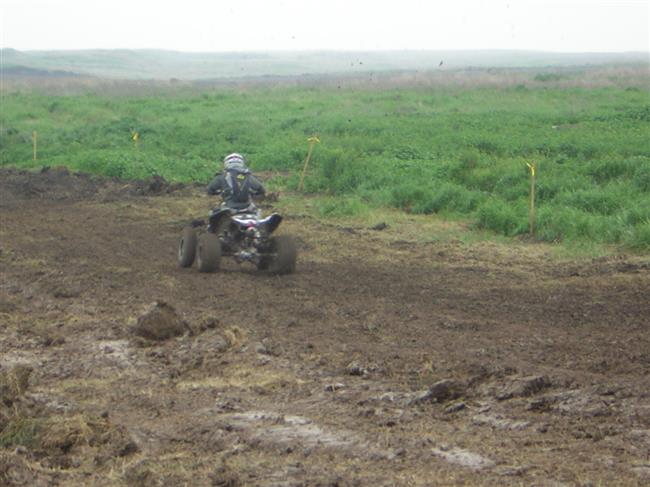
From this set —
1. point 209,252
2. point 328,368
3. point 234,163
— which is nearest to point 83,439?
point 328,368

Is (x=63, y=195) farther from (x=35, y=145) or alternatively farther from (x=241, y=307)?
(x=241, y=307)

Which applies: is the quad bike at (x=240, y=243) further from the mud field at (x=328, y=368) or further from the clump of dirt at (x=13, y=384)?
the clump of dirt at (x=13, y=384)

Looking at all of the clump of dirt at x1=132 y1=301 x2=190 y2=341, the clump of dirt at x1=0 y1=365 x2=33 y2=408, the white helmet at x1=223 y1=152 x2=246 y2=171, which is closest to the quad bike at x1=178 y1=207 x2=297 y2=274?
the white helmet at x1=223 y1=152 x2=246 y2=171

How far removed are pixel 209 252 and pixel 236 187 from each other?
100cm

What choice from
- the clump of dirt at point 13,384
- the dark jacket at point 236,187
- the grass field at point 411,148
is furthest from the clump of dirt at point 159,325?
the grass field at point 411,148

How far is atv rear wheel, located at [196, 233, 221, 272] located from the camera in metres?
14.5

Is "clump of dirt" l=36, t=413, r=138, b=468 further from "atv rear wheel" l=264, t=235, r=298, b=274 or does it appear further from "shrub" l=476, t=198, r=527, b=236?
"shrub" l=476, t=198, r=527, b=236

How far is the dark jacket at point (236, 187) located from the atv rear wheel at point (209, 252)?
25.5 inches

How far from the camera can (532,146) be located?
2684 cm

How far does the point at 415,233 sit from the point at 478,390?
10.3m

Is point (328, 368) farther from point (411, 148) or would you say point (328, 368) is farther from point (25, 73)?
point (25, 73)

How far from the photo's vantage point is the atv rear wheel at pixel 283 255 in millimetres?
14516

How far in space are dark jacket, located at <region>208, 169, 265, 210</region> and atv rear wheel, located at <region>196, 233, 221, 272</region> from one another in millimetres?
647

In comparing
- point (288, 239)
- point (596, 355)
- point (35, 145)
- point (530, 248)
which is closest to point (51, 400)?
point (596, 355)
